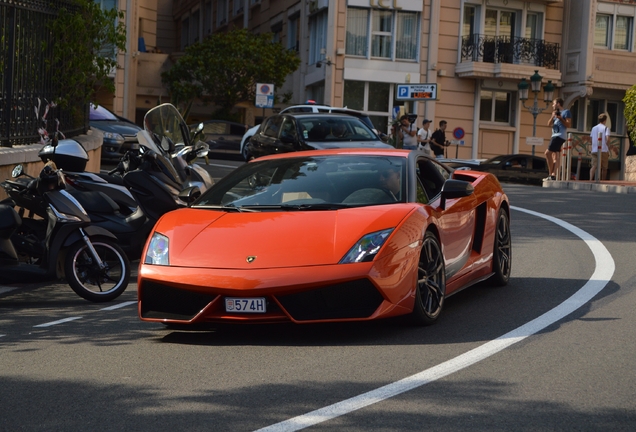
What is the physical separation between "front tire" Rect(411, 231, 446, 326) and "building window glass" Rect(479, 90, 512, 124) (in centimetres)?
3964

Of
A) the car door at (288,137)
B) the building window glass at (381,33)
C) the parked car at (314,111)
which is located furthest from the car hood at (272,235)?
the building window glass at (381,33)

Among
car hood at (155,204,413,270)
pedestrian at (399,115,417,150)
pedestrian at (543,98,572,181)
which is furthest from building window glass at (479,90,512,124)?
car hood at (155,204,413,270)

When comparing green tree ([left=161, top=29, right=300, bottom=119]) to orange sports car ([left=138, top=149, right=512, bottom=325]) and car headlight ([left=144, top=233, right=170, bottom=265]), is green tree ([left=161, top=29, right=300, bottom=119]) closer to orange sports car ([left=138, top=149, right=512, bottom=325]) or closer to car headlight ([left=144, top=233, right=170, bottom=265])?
orange sports car ([left=138, top=149, right=512, bottom=325])

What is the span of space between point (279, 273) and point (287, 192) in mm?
1328

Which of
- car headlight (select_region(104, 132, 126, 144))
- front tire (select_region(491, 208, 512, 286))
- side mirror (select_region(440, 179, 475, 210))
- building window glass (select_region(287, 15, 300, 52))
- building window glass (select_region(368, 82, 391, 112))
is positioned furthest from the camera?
building window glass (select_region(287, 15, 300, 52))

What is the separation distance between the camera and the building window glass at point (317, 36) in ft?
147

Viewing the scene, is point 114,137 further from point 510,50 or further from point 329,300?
point 510,50

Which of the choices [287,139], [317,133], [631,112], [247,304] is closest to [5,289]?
[247,304]

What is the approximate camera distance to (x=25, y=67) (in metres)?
14.7

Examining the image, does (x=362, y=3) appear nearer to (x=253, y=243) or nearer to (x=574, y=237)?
(x=574, y=237)

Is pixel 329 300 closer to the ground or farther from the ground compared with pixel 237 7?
closer to the ground

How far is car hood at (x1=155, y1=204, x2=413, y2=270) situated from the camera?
7.09m

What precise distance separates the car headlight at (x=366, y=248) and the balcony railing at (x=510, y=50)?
39.8 metres

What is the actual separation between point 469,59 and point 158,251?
3999 cm
